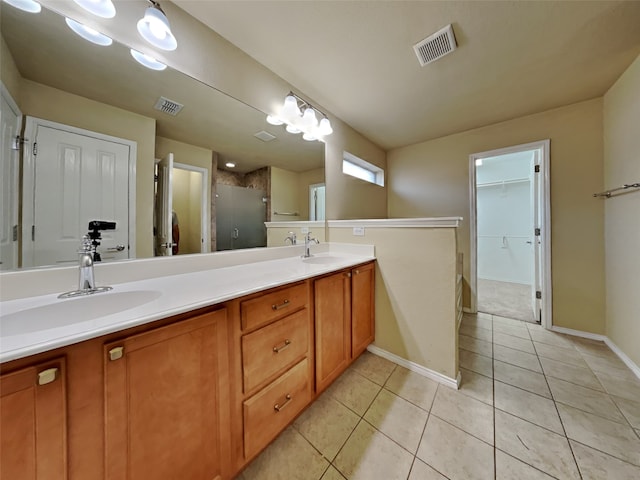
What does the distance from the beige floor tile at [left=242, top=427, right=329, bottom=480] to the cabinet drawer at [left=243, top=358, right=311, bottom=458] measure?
0.43 ft

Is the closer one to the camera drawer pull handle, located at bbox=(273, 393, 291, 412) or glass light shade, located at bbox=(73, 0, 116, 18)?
glass light shade, located at bbox=(73, 0, 116, 18)

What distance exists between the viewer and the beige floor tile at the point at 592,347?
1.84 meters

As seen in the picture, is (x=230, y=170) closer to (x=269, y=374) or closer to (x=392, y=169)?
(x=269, y=374)

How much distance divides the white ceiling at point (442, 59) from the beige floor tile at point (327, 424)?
2392 millimetres

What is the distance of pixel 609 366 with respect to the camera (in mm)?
1673

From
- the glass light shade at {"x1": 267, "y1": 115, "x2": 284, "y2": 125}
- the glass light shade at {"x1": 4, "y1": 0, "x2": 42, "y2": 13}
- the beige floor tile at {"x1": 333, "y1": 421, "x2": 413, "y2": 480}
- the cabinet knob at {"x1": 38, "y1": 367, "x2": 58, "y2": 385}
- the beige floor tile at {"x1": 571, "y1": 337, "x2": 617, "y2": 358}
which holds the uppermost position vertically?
the glass light shade at {"x1": 267, "y1": 115, "x2": 284, "y2": 125}

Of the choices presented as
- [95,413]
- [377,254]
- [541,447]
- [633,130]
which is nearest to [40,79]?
[95,413]

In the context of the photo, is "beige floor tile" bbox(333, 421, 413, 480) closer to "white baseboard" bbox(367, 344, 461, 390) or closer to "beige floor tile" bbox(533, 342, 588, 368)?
"white baseboard" bbox(367, 344, 461, 390)

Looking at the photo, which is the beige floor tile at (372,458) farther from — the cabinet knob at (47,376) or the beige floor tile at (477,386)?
the cabinet knob at (47,376)

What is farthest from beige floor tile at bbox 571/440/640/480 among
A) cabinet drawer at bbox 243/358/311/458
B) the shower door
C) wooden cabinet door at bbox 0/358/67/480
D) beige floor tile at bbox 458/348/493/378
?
the shower door

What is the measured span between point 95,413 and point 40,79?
1.26m

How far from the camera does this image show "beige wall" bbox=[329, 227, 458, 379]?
4.91 ft

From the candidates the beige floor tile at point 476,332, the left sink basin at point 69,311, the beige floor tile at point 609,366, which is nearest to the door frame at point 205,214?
the left sink basin at point 69,311

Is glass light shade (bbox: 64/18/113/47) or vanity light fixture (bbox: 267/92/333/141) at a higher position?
vanity light fixture (bbox: 267/92/333/141)
